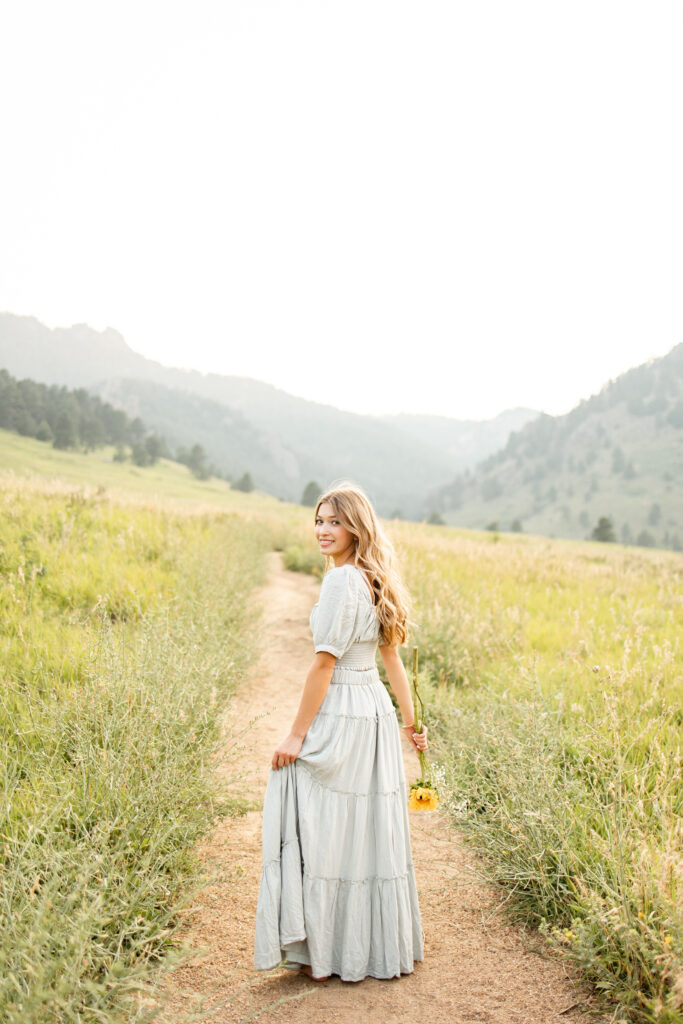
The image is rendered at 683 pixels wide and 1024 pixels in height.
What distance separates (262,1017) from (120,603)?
5.24 metres

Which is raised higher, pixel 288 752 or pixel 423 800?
pixel 288 752

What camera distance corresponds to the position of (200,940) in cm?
325

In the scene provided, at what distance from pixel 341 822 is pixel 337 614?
98 centimetres

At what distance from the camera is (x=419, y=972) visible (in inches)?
124

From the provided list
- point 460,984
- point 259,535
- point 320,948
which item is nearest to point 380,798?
point 320,948

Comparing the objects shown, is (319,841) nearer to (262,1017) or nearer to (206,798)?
(262,1017)

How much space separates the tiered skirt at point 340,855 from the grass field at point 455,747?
0.55 m

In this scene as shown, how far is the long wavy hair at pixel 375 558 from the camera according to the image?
3.29 m

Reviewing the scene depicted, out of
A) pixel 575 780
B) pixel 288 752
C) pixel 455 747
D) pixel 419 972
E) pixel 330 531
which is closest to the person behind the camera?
pixel 288 752

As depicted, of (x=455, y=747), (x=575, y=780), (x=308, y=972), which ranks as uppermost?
(x=575, y=780)

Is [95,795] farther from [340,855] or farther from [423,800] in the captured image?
[423,800]

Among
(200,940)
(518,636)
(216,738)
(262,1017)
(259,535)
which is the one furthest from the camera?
(259,535)

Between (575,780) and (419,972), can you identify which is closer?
(419,972)

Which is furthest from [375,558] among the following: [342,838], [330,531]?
[342,838]
